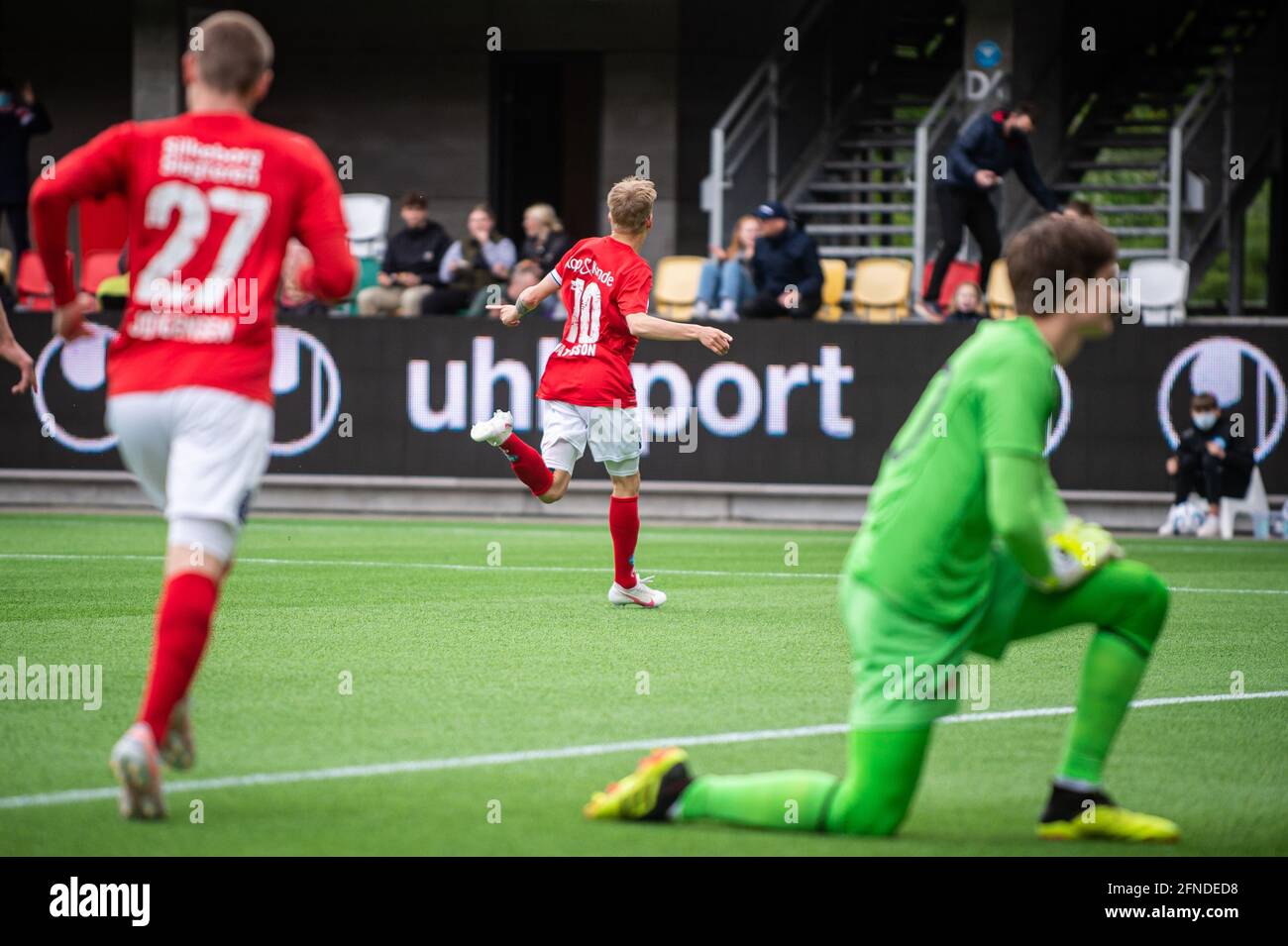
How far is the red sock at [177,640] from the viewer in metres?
5.50

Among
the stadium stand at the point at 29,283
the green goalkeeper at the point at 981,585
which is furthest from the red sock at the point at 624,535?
the stadium stand at the point at 29,283

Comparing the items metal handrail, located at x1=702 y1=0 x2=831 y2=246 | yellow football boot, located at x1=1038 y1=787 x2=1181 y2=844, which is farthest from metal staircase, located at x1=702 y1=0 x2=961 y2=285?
yellow football boot, located at x1=1038 y1=787 x2=1181 y2=844

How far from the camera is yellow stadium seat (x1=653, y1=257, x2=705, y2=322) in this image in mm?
21906

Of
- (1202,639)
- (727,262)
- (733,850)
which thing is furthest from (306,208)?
(727,262)

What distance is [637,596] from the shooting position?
11.4 m

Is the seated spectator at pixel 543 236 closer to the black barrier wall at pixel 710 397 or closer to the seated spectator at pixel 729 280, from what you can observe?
the black barrier wall at pixel 710 397

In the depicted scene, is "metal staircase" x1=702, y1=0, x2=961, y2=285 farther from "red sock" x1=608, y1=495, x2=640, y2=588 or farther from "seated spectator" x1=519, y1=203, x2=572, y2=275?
"red sock" x1=608, y1=495, x2=640, y2=588

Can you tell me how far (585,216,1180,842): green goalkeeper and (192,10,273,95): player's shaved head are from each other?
7.08ft

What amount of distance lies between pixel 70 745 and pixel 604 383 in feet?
17.4

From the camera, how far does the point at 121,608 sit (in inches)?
432

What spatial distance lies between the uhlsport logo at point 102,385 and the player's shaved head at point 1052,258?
15930 mm

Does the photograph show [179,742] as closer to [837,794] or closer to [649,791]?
[649,791]

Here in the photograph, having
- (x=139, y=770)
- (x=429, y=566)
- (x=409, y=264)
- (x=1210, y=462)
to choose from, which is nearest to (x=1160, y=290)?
(x=1210, y=462)
